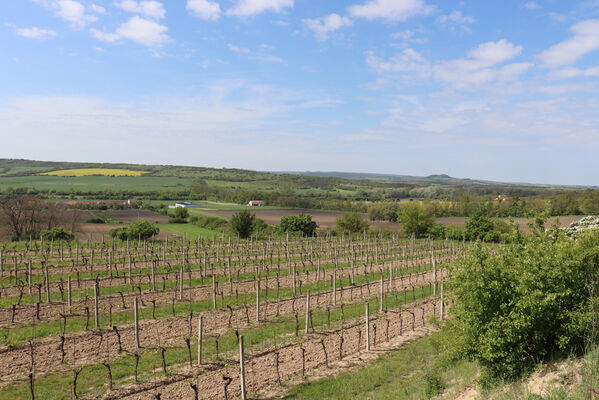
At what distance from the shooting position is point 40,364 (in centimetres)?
1306

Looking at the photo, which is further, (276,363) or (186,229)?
(186,229)

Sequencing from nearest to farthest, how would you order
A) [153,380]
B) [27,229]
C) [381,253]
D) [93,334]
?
[153,380] < [93,334] < [381,253] < [27,229]

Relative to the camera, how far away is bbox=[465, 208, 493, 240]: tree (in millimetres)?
58537

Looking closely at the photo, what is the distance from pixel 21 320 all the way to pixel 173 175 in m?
161

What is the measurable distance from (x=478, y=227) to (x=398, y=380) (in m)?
52.0

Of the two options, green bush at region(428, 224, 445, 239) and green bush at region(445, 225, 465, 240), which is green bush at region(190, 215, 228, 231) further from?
green bush at region(445, 225, 465, 240)

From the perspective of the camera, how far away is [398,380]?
12406 millimetres

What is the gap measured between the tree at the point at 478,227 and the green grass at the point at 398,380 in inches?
1927

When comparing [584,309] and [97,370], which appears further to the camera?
[97,370]

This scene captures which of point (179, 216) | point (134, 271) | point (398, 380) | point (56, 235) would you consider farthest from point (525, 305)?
point (179, 216)

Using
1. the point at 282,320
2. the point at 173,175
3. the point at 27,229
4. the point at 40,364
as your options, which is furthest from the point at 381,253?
the point at 173,175

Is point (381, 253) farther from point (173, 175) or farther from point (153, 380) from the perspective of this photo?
point (173, 175)

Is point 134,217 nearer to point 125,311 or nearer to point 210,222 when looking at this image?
point 210,222

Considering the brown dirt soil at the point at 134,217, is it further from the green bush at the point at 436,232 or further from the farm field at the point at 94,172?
the farm field at the point at 94,172
